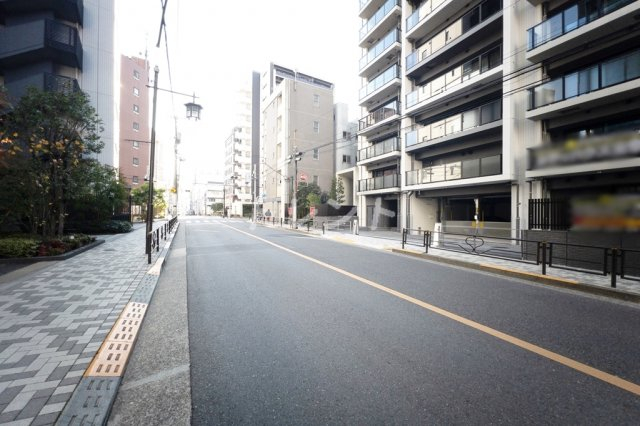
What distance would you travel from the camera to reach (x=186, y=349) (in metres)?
3.44

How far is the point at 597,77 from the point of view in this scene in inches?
407

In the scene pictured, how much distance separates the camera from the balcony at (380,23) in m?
23.2

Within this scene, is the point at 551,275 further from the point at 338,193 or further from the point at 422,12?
the point at 338,193

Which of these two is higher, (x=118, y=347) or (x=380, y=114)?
(x=380, y=114)

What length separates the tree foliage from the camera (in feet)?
30.6

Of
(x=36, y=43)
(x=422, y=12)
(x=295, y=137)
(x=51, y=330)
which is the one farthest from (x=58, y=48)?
(x=295, y=137)

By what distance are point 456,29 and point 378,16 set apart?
9785 mm

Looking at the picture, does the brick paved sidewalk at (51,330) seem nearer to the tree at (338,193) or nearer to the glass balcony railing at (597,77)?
the glass balcony railing at (597,77)

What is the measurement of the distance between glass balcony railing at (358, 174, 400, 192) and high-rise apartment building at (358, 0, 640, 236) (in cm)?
9

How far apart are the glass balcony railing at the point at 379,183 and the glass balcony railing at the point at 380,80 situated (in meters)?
8.07

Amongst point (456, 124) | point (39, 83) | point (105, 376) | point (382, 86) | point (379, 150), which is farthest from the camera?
point (379, 150)

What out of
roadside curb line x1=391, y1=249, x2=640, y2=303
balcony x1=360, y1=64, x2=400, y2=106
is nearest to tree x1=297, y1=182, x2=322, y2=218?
balcony x1=360, y1=64, x2=400, y2=106

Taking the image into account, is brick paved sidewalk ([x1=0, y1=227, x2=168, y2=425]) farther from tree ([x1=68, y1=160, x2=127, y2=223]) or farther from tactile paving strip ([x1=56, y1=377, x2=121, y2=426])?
tree ([x1=68, y1=160, x2=127, y2=223])

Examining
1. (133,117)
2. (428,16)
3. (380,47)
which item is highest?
(133,117)
